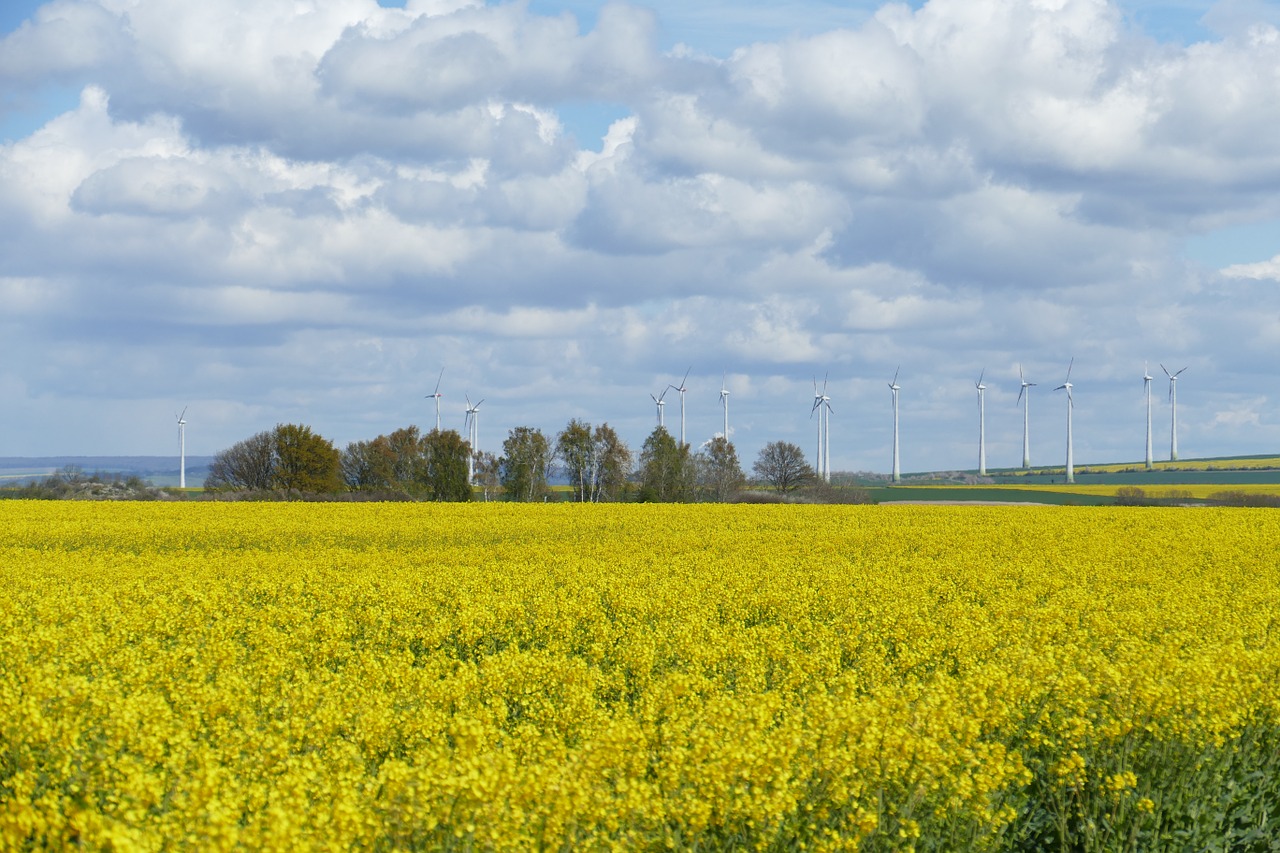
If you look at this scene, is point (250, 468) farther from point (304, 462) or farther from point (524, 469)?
point (524, 469)

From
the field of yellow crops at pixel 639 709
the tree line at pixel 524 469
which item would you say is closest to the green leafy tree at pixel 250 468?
the tree line at pixel 524 469

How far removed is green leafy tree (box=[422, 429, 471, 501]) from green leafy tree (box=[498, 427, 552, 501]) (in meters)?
3.56

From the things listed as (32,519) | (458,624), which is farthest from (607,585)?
(32,519)

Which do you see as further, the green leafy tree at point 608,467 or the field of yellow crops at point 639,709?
the green leafy tree at point 608,467

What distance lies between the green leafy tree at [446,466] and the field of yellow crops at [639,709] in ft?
224

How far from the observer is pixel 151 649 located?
14930 mm

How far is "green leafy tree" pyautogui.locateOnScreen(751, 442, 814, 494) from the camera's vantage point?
113 m

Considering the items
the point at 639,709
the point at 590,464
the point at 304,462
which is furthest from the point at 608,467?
the point at 639,709

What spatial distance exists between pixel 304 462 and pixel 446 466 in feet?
42.4

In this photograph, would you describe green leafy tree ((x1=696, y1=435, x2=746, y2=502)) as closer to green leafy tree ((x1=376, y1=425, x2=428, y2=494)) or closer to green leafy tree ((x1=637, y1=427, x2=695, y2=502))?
green leafy tree ((x1=637, y1=427, x2=695, y2=502))

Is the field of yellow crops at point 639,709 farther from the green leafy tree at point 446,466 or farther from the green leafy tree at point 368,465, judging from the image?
the green leafy tree at point 368,465

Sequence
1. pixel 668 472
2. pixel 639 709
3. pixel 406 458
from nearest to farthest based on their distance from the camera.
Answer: pixel 639 709
pixel 668 472
pixel 406 458

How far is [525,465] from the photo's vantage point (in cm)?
9694

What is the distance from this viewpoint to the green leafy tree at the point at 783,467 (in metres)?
113
